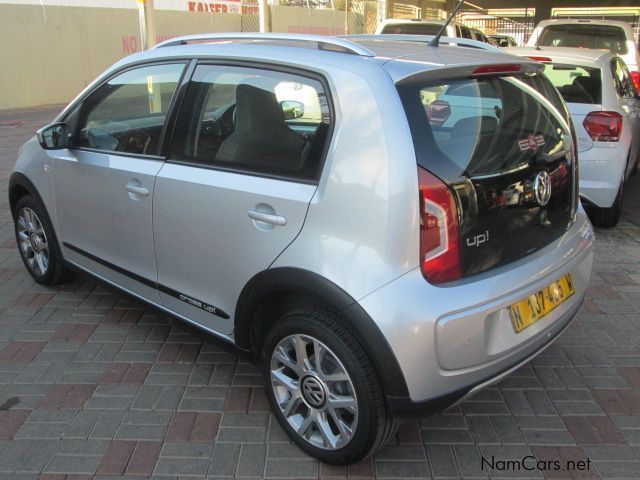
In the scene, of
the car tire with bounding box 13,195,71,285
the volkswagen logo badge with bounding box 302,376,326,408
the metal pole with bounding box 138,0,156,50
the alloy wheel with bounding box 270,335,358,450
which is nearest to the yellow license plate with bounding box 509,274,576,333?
the alloy wheel with bounding box 270,335,358,450

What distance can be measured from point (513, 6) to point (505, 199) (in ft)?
119

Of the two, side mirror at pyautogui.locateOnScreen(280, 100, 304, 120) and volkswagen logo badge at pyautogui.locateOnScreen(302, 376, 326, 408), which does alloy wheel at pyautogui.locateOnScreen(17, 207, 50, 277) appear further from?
volkswagen logo badge at pyautogui.locateOnScreen(302, 376, 326, 408)

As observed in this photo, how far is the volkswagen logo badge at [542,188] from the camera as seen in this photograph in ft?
8.20

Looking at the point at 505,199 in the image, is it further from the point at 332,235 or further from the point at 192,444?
the point at 192,444

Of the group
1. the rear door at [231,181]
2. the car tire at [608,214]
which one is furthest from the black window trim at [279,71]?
the car tire at [608,214]

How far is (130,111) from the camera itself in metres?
3.45

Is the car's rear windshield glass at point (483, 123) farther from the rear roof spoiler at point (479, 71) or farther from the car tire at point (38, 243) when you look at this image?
the car tire at point (38, 243)

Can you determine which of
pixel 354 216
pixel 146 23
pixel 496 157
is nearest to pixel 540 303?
pixel 496 157

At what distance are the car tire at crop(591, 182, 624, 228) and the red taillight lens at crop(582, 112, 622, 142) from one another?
19.7 inches

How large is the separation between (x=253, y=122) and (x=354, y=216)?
82 centimetres

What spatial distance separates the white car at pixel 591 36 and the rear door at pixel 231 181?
843cm

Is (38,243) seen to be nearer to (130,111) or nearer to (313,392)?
(130,111)

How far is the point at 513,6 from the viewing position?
1372 inches

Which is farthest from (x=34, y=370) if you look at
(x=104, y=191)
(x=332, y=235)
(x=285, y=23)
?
(x=285, y=23)
